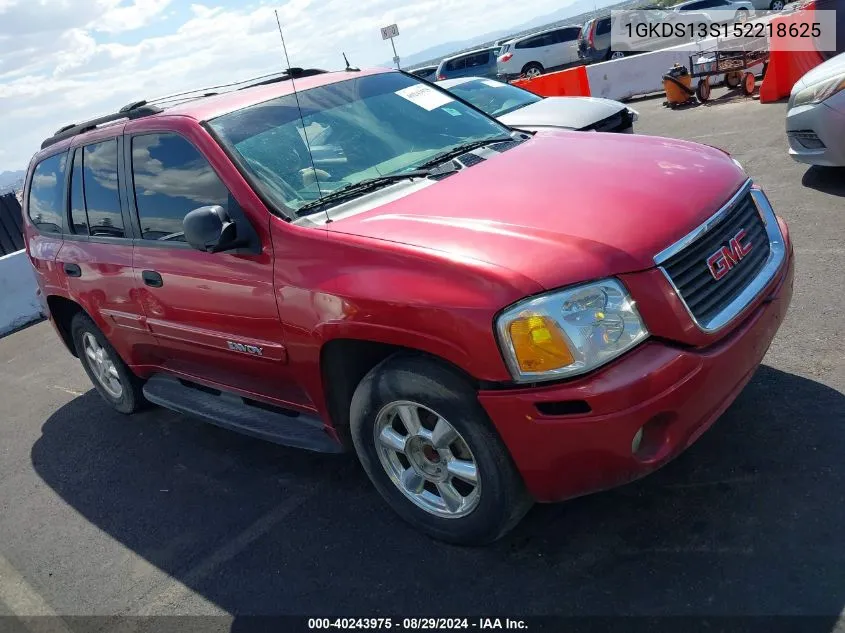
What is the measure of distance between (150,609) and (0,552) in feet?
4.54

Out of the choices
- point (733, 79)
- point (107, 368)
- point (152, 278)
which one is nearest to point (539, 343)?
point (152, 278)

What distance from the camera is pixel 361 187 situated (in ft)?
11.2

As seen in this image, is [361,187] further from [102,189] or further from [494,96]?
[494,96]

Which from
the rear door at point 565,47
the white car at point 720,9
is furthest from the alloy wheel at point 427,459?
the rear door at point 565,47

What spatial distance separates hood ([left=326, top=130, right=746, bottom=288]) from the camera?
2602 millimetres

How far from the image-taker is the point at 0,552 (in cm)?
405

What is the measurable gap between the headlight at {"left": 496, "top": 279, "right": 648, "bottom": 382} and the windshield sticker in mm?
2005

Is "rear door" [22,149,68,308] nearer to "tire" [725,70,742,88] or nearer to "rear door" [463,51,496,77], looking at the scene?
"tire" [725,70,742,88]

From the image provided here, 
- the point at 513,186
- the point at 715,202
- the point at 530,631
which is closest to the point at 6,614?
the point at 530,631

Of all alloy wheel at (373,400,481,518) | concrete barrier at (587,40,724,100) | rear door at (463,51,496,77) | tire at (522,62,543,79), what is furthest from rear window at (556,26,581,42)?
alloy wheel at (373,400,481,518)

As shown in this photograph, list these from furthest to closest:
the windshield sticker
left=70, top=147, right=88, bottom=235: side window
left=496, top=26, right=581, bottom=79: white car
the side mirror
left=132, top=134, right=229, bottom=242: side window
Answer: left=496, top=26, right=581, bottom=79: white car, left=70, top=147, right=88, bottom=235: side window, the windshield sticker, left=132, top=134, right=229, bottom=242: side window, the side mirror

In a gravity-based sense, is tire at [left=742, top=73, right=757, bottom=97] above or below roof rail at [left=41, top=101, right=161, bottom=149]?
below

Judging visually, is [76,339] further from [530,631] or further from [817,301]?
[817,301]

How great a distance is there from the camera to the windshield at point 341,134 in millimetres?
3463
